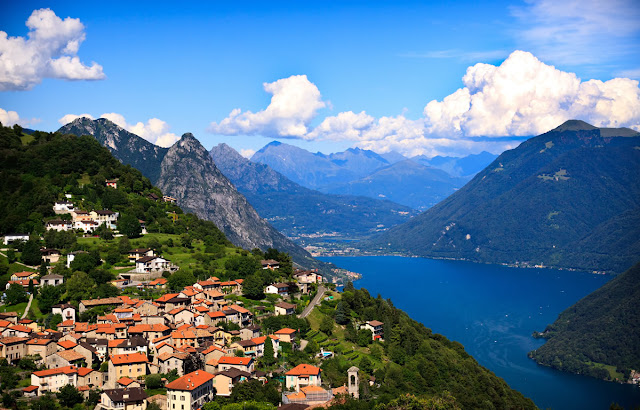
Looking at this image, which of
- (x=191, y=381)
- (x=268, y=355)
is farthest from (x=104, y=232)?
(x=191, y=381)

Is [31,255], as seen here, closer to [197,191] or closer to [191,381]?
[191,381]

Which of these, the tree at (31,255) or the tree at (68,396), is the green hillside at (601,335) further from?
the tree at (68,396)

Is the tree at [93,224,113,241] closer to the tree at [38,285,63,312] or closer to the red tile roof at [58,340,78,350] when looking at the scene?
the tree at [38,285,63,312]

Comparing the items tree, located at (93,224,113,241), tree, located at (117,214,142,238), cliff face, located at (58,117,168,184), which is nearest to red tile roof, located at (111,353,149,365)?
tree, located at (93,224,113,241)

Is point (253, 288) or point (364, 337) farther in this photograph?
point (253, 288)

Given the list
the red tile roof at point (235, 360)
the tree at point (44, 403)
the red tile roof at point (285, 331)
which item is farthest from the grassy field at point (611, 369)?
the tree at point (44, 403)

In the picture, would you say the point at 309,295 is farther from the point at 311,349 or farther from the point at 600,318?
the point at 600,318

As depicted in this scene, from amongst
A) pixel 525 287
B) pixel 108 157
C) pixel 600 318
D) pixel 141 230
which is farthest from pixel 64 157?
pixel 525 287
